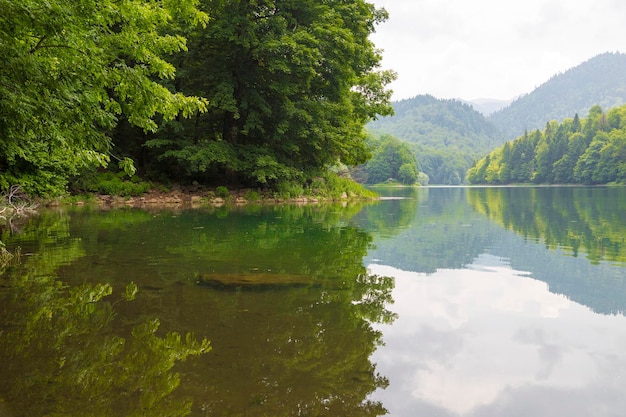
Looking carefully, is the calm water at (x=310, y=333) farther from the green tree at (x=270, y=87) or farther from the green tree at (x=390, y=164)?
the green tree at (x=390, y=164)

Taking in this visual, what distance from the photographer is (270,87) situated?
26188mm

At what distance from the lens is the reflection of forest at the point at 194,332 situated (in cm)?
320

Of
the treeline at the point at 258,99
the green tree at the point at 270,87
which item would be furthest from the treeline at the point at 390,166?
the green tree at the point at 270,87

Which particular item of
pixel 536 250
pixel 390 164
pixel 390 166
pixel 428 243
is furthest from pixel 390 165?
pixel 536 250

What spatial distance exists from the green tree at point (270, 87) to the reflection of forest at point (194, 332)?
18174mm

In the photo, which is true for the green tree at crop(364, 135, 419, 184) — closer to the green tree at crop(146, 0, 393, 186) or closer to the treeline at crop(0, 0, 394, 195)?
the treeline at crop(0, 0, 394, 195)

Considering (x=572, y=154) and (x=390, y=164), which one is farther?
(x=390, y=164)

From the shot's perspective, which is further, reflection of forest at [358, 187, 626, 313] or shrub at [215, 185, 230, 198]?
shrub at [215, 185, 230, 198]

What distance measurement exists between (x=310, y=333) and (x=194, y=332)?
1.10m

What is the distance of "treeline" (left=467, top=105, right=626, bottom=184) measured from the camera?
331ft

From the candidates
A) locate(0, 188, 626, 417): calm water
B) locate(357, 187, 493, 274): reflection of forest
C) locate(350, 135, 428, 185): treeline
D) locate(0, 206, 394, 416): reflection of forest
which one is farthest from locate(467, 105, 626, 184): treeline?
locate(0, 206, 394, 416): reflection of forest

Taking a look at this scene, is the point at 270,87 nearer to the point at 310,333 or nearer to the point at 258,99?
the point at 258,99

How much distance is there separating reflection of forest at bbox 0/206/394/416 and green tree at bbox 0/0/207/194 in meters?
2.13

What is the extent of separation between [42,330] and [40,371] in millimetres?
1032
